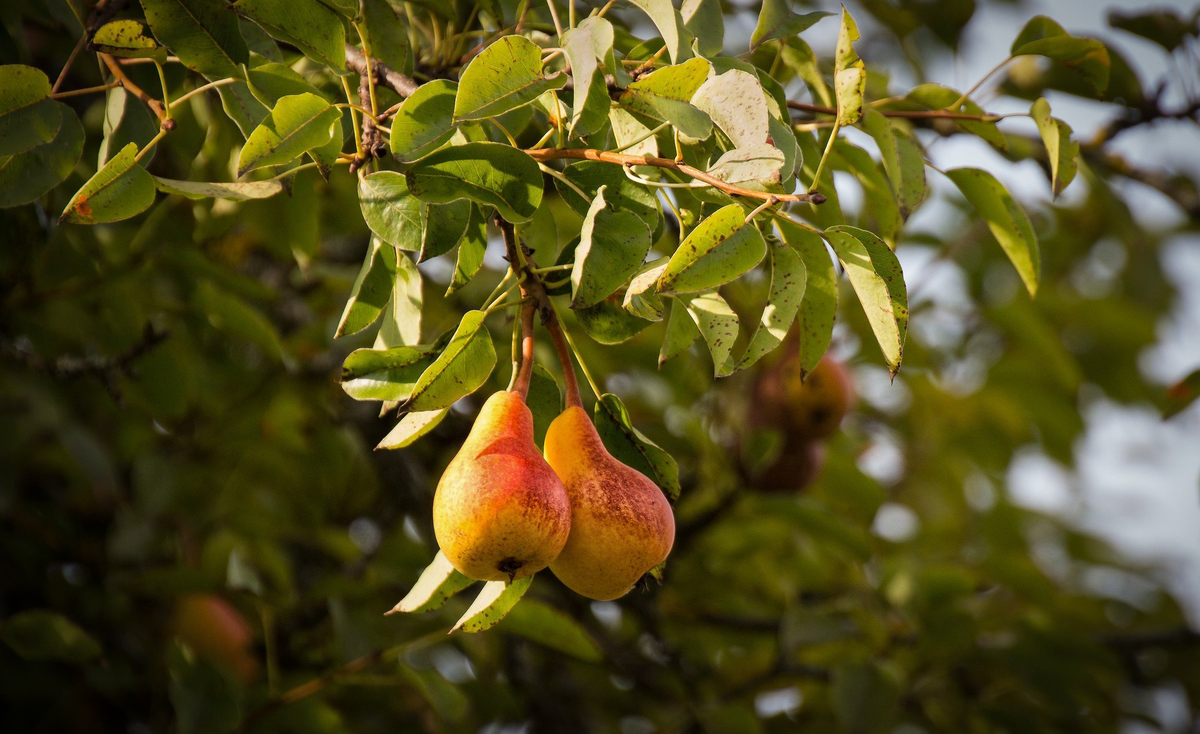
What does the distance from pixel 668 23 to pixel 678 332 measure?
11.3 inches

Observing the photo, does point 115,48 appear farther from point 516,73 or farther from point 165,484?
point 165,484

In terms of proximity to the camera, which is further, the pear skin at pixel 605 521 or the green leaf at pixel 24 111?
the green leaf at pixel 24 111

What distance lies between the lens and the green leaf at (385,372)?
33.4 inches

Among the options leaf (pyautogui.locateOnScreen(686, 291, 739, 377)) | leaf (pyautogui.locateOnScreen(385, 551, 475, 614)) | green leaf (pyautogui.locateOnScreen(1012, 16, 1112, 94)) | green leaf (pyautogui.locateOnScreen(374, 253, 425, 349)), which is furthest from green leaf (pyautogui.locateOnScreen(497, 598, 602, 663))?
green leaf (pyautogui.locateOnScreen(1012, 16, 1112, 94))

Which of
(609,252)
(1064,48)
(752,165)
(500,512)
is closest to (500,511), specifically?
(500,512)

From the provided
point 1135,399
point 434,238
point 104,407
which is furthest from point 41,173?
point 1135,399

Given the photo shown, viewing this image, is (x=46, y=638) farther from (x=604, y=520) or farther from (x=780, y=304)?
(x=780, y=304)

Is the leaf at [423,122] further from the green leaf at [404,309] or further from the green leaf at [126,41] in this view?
the green leaf at [126,41]

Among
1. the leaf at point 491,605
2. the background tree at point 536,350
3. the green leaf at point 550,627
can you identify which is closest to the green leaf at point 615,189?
the background tree at point 536,350

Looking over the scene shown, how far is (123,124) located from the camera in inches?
45.9

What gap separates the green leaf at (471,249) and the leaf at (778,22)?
37 centimetres

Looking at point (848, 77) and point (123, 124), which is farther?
point (123, 124)

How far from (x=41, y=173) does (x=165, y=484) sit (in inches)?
50.8

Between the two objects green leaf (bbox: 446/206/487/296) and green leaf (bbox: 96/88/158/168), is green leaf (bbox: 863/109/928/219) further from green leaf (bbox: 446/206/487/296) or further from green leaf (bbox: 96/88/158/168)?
green leaf (bbox: 96/88/158/168)
